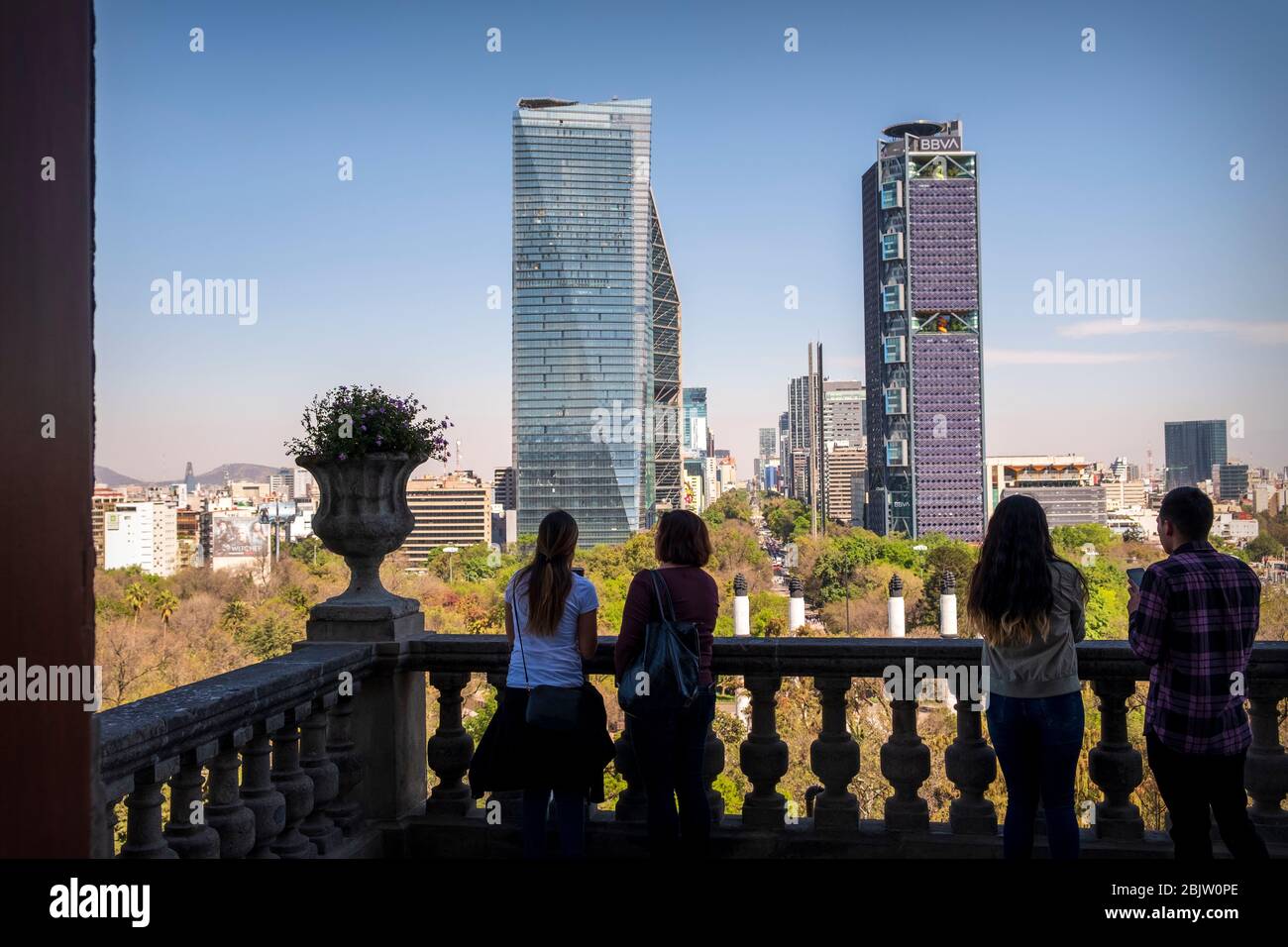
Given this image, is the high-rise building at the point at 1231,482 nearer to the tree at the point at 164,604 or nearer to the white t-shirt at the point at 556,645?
the tree at the point at 164,604

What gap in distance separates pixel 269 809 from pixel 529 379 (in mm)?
102066

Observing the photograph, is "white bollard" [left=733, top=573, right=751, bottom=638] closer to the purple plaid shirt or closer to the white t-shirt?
the white t-shirt

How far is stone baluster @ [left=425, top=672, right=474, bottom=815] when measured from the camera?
14.6 feet

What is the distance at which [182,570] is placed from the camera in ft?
202

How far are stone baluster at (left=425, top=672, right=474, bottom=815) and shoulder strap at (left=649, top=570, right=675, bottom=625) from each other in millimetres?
1126

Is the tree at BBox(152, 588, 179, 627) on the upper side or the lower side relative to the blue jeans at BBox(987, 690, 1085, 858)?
lower

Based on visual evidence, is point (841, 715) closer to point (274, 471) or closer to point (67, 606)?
point (67, 606)

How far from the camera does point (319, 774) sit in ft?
13.1

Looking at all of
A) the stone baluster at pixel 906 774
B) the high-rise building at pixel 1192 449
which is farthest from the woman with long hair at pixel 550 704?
the high-rise building at pixel 1192 449

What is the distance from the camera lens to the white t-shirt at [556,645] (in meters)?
3.72

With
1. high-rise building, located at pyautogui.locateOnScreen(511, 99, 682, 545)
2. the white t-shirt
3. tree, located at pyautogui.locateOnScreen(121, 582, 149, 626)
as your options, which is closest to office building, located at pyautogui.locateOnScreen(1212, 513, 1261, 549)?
high-rise building, located at pyautogui.locateOnScreen(511, 99, 682, 545)

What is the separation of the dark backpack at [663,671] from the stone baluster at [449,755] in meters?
1.03
